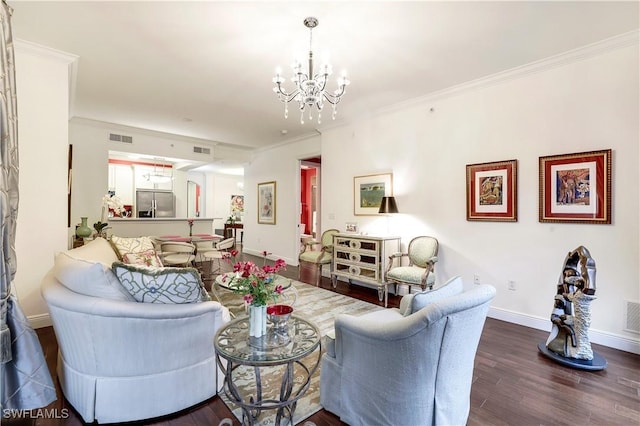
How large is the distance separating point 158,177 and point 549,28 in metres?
9.54

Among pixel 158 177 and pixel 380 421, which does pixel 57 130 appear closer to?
pixel 380 421

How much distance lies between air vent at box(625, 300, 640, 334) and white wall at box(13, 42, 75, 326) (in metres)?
5.82

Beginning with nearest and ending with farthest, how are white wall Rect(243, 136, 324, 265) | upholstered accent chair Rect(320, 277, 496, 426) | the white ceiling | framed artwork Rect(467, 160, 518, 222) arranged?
upholstered accent chair Rect(320, 277, 496, 426) < the white ceiling < framed artwork Rect(467, 160, 518, 222) < white wall Rect(243, 136, 324, 265)

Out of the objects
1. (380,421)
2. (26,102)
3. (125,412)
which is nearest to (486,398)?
(380,421)

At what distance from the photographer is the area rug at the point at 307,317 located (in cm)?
198

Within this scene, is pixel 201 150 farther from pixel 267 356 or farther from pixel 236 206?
pixel 267 356

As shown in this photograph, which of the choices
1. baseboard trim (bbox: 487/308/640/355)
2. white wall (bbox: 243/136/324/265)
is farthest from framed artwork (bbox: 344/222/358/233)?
baseboard trim (bbox: 487/308/640/355)

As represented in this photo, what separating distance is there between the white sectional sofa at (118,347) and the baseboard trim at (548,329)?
3.22m

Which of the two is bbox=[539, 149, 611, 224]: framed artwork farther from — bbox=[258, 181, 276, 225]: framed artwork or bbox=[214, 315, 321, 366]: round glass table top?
bbox=[258, 181, 276, 225]: framed artwork

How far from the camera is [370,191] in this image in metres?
5.09

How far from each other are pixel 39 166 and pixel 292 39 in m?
2.97

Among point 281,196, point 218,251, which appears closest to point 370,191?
point 281,196

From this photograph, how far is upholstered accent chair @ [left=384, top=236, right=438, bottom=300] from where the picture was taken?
385 centimetres

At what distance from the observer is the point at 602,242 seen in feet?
9.77
